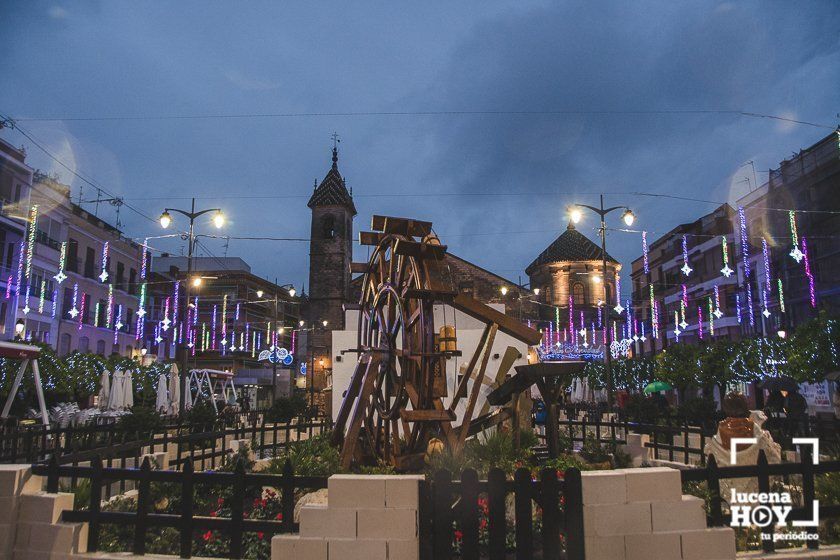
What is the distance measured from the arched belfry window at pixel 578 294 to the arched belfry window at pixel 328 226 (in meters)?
28.4

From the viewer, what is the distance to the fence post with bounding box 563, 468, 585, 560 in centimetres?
466

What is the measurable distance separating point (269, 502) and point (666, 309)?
48.5 metres

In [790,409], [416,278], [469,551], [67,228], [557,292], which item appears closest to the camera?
[469,551]

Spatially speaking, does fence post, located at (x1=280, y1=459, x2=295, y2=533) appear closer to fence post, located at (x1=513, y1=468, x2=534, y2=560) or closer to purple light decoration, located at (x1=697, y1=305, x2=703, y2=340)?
fence post, located at (x1=513, y1=468, x2=534, y2=560)

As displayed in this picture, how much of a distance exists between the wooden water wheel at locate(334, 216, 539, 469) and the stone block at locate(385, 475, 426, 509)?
13.7ft

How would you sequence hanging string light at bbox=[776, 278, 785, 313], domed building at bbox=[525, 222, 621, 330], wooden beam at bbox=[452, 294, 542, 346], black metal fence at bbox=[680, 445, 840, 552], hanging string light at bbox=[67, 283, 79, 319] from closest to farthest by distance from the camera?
black metal fence at bbox=[680, 445, 840, 552] < wooden beam at bbox=[452, 294, 542, 346] < hanging string light at bbox=[776, 278, 785, 313] < hanging string light at bbox=[67, 283, 79, 319] < domed building at bbox=[525, 222, 621, 330]

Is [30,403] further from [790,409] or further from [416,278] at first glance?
[790,409]

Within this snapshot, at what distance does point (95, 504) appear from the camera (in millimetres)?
5219

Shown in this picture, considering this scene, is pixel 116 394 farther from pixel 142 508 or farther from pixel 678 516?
pixel 678 516

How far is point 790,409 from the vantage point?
15.3 meters

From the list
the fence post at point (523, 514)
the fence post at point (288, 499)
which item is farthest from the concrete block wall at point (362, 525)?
the fence post at point (523, 514)

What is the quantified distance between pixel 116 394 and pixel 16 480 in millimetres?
16578

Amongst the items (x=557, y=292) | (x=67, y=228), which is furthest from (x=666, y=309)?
(x=67, y=228)

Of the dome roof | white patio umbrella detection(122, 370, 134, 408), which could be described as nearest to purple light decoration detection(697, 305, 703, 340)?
the dome roof
